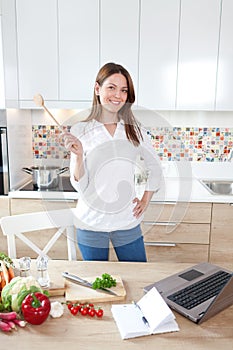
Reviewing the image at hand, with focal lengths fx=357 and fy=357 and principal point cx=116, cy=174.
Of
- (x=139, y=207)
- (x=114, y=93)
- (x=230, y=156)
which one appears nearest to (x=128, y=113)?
(x=114, y=93)

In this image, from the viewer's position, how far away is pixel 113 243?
1.31 m

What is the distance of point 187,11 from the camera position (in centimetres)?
227

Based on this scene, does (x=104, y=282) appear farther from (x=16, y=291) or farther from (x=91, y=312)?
(x=16, y=291)

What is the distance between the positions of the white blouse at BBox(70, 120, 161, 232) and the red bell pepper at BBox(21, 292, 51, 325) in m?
0.30

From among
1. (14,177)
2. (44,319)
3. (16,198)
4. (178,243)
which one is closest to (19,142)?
(14,177)

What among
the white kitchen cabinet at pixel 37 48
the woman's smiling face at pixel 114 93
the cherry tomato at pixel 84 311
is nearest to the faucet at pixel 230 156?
the white kitchen cabinet at pixel 37 48

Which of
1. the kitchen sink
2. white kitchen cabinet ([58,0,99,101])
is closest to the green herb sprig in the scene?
white kitchen cabinet ([58,0,99,101])

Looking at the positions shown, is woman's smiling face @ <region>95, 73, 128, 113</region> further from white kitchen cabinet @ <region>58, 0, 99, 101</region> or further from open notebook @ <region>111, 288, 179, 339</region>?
white kitchen cabinet @ <region>58, 0, 99, 101</region>

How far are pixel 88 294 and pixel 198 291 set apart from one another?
35 centimetres

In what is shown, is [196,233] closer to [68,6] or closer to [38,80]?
[38,80]

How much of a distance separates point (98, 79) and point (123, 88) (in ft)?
0.33

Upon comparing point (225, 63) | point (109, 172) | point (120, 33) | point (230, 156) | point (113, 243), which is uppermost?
point (120, 33)

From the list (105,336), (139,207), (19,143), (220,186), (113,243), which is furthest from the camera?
(220,186)

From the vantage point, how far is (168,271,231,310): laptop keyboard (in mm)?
1093
